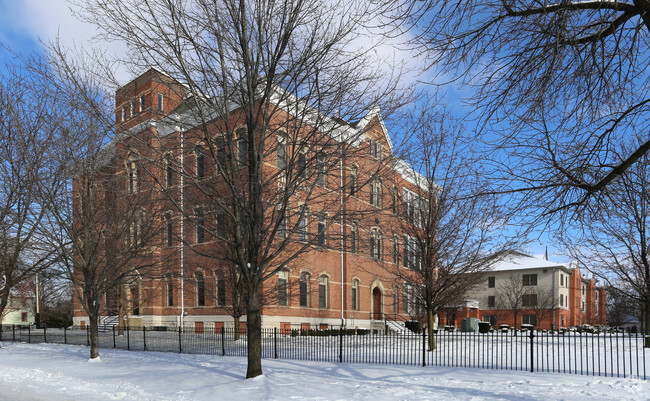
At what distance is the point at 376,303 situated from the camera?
4084cm

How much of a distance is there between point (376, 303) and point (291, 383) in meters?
30.1

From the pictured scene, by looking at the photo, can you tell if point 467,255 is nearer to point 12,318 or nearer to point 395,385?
point 395,385

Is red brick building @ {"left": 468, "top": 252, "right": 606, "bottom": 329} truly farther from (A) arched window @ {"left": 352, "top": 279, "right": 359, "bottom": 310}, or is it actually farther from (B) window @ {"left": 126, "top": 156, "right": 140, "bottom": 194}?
(B) window @ {"left": 126, "top": 156, "right": 140, "bottom": 194}

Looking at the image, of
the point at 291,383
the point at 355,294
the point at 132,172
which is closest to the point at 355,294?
the point at 355,294

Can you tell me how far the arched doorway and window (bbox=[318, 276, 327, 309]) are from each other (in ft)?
24.0

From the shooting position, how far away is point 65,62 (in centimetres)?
1237

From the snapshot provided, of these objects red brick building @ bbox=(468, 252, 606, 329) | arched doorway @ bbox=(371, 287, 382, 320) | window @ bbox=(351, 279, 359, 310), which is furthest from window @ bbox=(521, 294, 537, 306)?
window @ bbox=(351, 279, 359, 310)

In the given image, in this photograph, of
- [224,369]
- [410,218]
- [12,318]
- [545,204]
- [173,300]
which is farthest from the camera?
[12,318]

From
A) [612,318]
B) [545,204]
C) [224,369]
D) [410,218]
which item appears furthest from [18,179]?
[612,318]

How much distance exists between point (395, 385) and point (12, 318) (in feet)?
Answer: 294

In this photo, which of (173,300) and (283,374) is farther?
(173,300)

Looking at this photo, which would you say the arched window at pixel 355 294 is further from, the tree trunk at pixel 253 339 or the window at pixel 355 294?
the tree trunk at pixel 253 339

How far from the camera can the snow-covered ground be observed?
10.3 metres

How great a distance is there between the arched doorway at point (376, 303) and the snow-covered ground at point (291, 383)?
82.0ft
